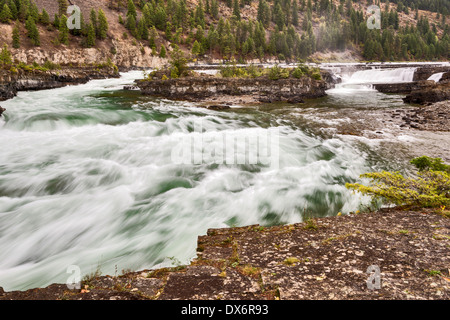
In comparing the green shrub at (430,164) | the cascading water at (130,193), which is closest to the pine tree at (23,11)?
the cascading water at (130,193)

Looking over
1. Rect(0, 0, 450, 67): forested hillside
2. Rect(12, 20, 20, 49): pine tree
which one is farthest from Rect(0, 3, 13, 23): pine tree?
Rect(12, 20, 20, 49): pine tree

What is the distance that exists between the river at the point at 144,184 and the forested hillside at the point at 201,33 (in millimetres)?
48928

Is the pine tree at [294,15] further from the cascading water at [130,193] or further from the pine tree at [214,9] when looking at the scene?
the cascading water at [130,193]

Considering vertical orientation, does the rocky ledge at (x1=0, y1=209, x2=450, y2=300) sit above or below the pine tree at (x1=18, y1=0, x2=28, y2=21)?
below

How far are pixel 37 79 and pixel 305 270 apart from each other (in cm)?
4302

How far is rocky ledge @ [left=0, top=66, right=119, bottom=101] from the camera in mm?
25881

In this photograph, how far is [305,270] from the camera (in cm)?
343

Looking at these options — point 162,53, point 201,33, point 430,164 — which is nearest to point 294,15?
point 201,33

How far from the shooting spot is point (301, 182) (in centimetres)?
968

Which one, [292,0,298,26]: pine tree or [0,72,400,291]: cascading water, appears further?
[292,0,298,26]: pine tree

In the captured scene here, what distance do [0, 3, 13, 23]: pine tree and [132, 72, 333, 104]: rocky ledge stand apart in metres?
64.7

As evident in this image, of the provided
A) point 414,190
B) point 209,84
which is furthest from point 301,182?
point 209,84

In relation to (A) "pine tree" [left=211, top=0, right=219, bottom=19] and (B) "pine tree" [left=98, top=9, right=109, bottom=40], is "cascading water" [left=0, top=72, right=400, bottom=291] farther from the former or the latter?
(A) "pine tree" [left=211, top=0, right=219, bottom=19]
